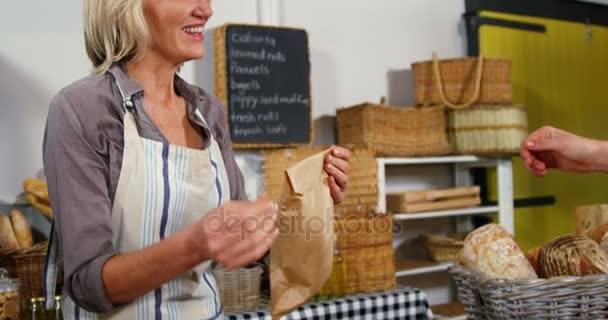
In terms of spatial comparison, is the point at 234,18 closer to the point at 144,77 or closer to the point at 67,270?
the point at 144,77

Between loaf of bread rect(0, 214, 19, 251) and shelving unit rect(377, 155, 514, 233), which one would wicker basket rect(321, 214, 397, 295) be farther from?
loaf of bread rect(0, 214, 19, 251)

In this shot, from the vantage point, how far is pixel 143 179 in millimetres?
1138

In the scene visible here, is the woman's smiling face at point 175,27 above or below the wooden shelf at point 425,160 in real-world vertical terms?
above

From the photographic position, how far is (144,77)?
1.24 m

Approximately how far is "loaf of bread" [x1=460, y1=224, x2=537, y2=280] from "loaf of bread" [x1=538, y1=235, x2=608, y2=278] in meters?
0.03

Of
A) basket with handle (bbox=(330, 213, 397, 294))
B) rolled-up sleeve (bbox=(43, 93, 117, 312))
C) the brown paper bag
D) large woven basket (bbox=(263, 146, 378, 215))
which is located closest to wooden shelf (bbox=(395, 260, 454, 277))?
large woven basket (bbox=(263, 146, 378, 215))

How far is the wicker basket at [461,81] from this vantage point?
10.2ft

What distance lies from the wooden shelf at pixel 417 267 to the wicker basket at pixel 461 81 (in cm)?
77

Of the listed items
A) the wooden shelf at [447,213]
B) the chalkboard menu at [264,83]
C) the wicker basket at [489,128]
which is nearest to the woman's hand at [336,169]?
the chalkboard menu at [264,83]

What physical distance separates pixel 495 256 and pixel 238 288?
3.75 ft

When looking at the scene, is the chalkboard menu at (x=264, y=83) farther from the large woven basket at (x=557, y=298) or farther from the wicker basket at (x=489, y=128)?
the large woven basket at (x=557, y=298)

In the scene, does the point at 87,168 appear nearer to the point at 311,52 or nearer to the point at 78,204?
the point at 78,204

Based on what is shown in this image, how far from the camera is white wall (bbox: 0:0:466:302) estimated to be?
2344mm

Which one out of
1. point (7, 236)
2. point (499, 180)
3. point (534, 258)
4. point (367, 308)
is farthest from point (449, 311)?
point (7, 236)
